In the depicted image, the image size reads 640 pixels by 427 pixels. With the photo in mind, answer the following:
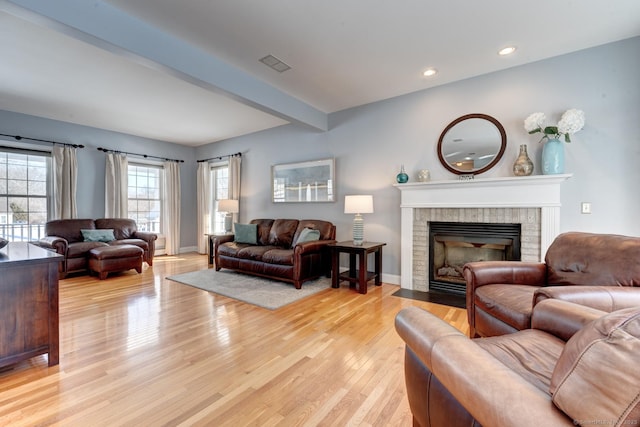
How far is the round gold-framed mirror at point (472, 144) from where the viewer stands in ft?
11.0

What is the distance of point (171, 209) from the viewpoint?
22.0 feet

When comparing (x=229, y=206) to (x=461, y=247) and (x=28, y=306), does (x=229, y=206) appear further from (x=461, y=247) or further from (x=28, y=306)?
(x=461, y=247)

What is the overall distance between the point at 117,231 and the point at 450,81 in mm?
6025

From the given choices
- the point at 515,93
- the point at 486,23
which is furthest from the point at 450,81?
the point at 486,23

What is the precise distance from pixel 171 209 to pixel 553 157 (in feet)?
22.8

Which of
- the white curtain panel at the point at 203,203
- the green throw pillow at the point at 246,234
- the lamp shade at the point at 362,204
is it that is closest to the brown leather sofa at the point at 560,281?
the lamp shade at the point at 362,204

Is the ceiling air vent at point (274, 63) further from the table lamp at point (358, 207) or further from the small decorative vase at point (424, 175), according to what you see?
the small decorative vase at point (424, 175)

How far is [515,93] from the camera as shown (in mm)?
3246

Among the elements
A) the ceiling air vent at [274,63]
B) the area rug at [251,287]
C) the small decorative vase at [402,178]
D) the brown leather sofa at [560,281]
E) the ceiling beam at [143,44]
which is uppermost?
the ceiling air vent at [274,63]

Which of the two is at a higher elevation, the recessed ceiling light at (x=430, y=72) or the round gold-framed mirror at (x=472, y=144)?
the recessed ceiling light at (x=430, y=72)

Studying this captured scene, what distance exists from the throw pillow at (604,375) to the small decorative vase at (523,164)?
2869 mm

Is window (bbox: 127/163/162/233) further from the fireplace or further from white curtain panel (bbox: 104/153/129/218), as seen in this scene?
the fireplace

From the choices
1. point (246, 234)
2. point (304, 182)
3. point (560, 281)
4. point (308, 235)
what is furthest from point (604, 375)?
point (246, 234)

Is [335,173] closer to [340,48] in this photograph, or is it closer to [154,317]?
[340,48]
